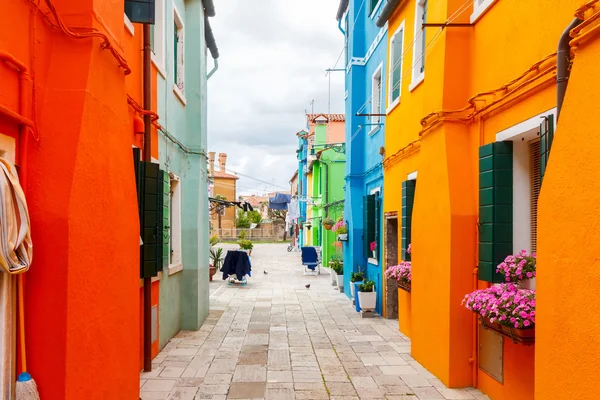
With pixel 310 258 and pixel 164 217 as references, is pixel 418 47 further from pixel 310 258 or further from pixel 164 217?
pixel 310 258

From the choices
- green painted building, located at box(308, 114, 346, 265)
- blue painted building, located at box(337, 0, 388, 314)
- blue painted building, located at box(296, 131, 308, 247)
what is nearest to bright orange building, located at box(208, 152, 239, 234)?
blue painted building, located at box(296, 131, 308, 247)

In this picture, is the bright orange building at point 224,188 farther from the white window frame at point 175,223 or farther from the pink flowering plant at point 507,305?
the pink flowering plant at point 507,305

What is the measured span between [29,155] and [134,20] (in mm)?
2505

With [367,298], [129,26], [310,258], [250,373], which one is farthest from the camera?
[310,258]

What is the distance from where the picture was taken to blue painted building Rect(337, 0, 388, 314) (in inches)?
389

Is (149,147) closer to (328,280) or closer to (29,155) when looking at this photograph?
(29,155)

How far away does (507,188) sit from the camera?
452cm

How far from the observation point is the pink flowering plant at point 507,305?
364 cm

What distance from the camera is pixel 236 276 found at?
47.6 feet

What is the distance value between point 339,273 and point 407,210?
6608 millimetres

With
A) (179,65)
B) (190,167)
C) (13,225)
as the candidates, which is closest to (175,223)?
(190,167)

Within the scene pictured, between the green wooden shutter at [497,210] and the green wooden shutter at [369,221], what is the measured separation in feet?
18.7

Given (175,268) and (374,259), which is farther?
(374,259)

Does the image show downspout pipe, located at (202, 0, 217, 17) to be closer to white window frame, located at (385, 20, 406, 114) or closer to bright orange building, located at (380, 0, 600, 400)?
white window frame, located at (385, 20, 406, 114)
